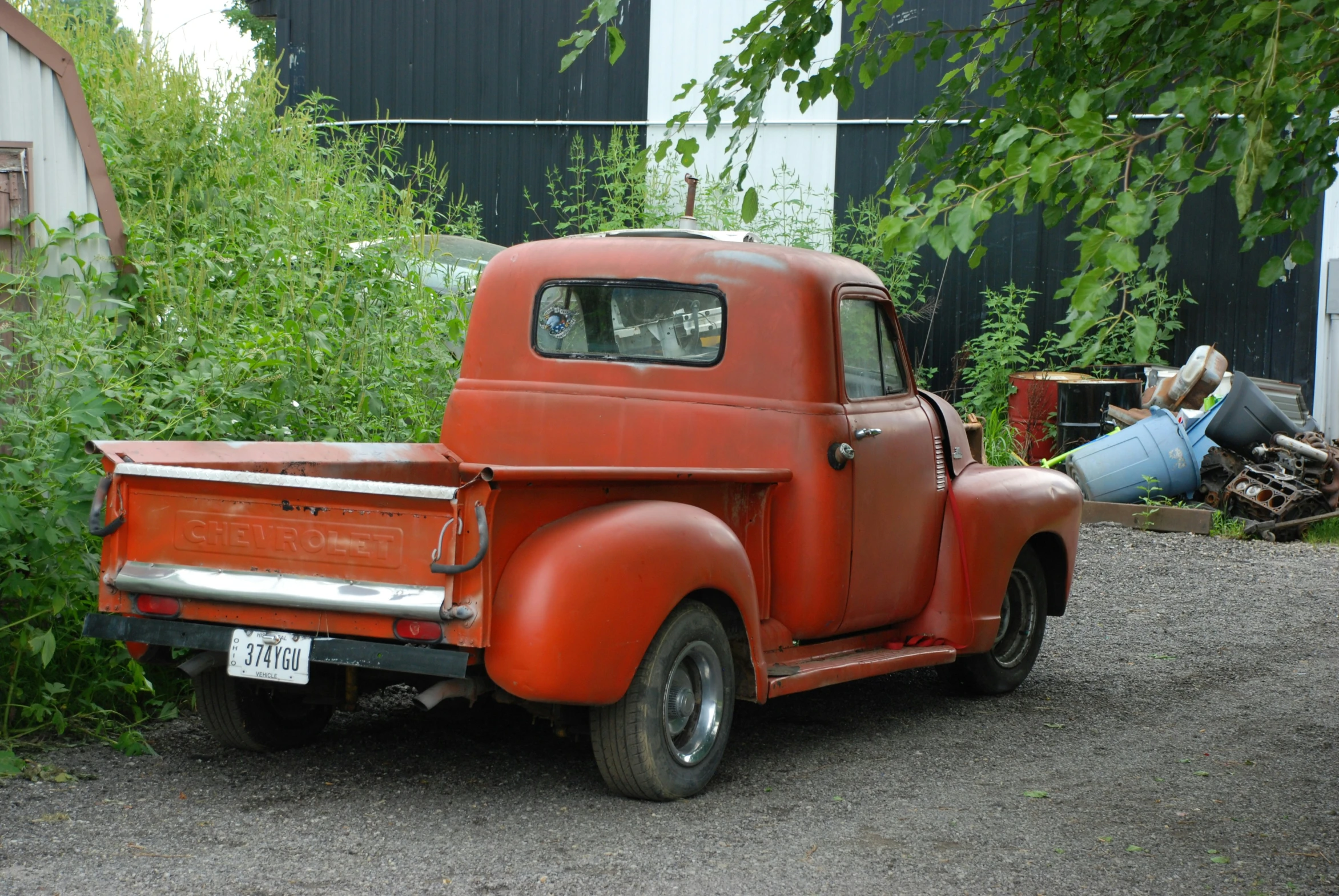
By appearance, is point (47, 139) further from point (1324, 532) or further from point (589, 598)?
point (1324, 532)

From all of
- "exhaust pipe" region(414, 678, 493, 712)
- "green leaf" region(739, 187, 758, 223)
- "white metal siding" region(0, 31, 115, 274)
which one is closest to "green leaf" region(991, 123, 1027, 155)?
"green leaf" region(739, 187, 758, 223)

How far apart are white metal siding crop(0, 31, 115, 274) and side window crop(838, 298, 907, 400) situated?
3572 mm

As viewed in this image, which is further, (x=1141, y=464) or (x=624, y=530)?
(x=1141, y=464)

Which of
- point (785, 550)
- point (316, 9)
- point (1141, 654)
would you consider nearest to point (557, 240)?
point (785, 550)

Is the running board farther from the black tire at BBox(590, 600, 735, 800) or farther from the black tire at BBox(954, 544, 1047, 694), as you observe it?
the black tire at BBox(954, 544, 1047, 694)

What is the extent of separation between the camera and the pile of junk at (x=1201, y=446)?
11.1 metres

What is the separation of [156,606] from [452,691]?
0.98 meters

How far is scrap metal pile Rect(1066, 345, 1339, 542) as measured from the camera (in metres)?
11.1

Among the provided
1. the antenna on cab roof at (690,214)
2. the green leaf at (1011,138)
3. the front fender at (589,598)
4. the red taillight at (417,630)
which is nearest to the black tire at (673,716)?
the front fender at (589,598)

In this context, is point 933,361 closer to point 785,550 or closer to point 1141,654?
point 1141,654

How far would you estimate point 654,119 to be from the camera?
15.4m

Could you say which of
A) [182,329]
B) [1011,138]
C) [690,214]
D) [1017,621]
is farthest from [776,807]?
[182,329]

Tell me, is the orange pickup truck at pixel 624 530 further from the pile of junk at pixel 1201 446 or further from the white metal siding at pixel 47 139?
the pile of junk at pixel 1201 446

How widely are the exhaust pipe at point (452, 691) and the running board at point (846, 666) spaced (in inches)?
44.0
